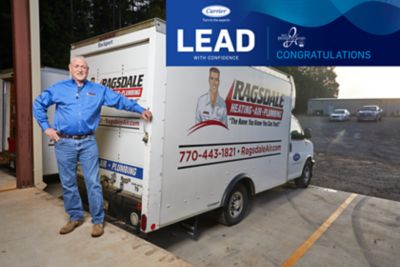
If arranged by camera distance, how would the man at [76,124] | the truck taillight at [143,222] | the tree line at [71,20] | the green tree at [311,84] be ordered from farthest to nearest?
the green tree at [311,84] → the tree line at [71,20] → the truck taillight at [143,222] → the man at [76,124]

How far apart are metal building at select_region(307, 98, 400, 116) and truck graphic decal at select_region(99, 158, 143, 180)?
2989 cm

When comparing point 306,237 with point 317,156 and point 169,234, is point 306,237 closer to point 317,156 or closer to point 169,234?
point 169,234

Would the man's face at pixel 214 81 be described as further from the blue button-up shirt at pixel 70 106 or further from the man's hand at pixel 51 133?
the man's hand at pixel 51 133

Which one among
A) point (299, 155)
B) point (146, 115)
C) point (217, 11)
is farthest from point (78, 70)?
point (299, 155)

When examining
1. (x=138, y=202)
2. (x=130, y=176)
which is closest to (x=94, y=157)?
(x=130, y=176)

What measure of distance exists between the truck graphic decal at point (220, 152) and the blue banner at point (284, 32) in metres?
1.03

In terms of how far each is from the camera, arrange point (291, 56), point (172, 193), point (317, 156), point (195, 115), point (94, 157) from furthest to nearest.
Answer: point (317, 156), point (291, 56), point (195, 115), point (172, 193), point (94, 157)

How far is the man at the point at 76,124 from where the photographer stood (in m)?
2.47

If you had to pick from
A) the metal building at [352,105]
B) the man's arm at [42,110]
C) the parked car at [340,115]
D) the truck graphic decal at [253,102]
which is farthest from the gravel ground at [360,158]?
the man's arm at [42,110]

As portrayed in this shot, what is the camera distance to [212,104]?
11.0 feet

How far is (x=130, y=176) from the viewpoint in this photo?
2.90 m

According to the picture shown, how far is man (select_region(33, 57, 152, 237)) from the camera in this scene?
8.09 ft

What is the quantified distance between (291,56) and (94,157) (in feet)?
8.78

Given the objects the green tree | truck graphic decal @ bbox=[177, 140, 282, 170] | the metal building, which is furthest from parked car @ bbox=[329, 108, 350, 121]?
truck graphic decal @ bbox=[177, 140, 282, 170]
